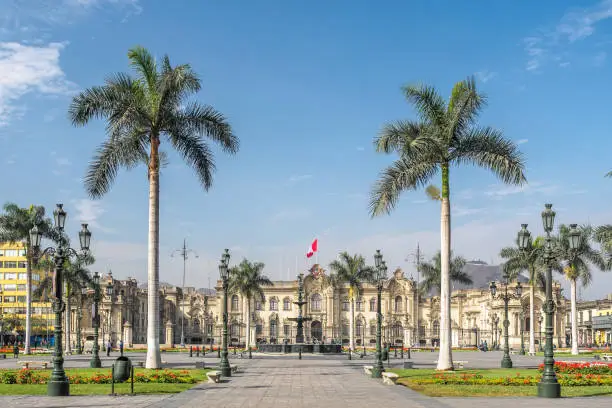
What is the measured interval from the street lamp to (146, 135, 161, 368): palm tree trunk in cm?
1532

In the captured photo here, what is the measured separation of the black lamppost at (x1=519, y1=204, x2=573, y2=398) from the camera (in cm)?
2277

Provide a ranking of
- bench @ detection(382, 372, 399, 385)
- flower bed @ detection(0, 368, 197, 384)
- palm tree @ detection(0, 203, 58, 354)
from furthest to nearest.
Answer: palm tree @ detection(0, 203, 58, 354) < bench @ detection(382, 372, 399, 385) < flower bed @ detection(0, 368, 197, 384)

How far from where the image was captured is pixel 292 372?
36.6 meters

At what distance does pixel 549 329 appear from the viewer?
79.1ft

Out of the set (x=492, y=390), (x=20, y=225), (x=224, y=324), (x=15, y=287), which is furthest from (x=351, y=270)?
(x=15, y=287)

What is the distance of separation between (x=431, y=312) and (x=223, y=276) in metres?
85.0

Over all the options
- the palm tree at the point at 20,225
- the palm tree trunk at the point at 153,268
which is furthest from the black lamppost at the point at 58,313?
the palm tree at the point at 20,225

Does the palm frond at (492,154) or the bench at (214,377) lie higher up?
the palm frond at (492,154)

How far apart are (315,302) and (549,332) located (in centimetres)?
9481

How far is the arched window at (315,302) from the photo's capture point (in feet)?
385

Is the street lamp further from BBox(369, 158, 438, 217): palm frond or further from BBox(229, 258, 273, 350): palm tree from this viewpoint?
BBox(229, 258, 273, 350): palm tree

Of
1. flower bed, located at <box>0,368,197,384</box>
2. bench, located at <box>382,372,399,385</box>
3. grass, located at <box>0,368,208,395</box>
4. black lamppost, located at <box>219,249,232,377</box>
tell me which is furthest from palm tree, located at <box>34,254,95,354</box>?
bench, located at <box>382,372,399,385</box>

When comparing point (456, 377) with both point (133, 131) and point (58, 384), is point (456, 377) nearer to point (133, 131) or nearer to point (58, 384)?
point (58, 384)

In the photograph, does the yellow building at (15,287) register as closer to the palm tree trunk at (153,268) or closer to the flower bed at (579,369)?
the palm tree trunk at (153,268)
